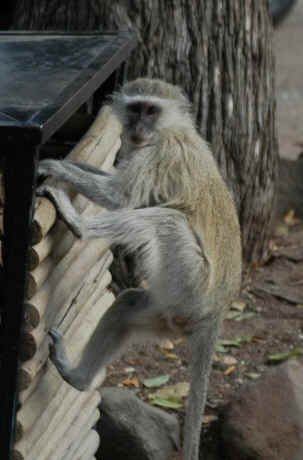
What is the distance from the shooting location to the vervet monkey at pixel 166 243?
413 centimetres

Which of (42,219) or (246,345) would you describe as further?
(246,345)

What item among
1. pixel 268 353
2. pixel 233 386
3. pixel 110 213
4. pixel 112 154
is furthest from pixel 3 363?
pixel 268 353

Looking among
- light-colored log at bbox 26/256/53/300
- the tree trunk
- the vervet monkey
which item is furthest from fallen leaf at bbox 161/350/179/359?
light-colored log at bbox 26/256/53/300

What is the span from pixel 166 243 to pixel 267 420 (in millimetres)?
1440

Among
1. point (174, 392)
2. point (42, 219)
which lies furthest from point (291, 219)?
point (42, 219)

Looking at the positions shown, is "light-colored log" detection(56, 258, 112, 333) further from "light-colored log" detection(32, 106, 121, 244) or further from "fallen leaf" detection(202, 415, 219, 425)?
"fallen leaf" detection(202, 415, 219, 425)

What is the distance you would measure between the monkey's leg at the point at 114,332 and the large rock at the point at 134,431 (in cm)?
87

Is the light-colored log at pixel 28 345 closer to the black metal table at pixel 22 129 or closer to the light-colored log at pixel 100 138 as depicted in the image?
the black metal table at pixel 22 129

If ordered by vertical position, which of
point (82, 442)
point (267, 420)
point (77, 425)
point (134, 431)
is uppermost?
point (77, 425)

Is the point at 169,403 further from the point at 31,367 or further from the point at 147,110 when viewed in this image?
the point at 31,367

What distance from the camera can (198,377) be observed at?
166 inches

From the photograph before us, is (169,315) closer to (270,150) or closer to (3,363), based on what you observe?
(3,363)

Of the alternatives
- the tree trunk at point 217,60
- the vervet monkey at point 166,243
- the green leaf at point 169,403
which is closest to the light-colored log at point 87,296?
the vervet monkey at point 166,243

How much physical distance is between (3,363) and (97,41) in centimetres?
A: 206
